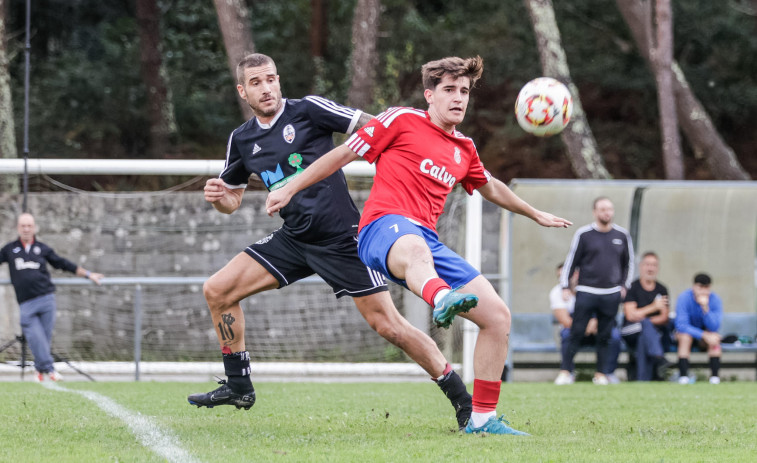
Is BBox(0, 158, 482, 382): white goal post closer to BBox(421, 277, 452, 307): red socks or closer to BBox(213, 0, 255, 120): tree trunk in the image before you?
BBox(213, 0, 255, 120): tree trunk

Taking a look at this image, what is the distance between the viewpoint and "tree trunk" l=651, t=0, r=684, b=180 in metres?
17.4

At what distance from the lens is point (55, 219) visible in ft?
46.5

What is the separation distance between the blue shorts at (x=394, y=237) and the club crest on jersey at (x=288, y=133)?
3.21 feet

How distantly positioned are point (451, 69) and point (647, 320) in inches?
314

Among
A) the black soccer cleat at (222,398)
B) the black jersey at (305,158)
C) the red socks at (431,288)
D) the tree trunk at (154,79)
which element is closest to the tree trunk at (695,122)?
the tree trunk at (154,79)

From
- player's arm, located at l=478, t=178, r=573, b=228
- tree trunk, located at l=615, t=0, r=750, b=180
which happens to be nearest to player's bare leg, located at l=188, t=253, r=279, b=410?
player's arm, located at l=478, t=178, r=573, b=228

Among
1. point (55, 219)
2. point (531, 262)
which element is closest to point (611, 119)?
point (531, 262)

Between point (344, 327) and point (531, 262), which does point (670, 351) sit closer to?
point (531, 262)

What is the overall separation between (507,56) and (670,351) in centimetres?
1088

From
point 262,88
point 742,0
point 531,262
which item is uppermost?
point 742,0

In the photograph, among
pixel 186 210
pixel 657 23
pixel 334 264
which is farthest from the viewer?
pixel 657 23

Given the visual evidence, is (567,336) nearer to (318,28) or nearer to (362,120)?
(362,120)

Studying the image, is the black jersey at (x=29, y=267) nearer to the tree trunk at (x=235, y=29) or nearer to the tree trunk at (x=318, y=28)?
the tree trunk at (x=235, y=29)

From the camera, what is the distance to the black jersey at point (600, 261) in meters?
11.4
